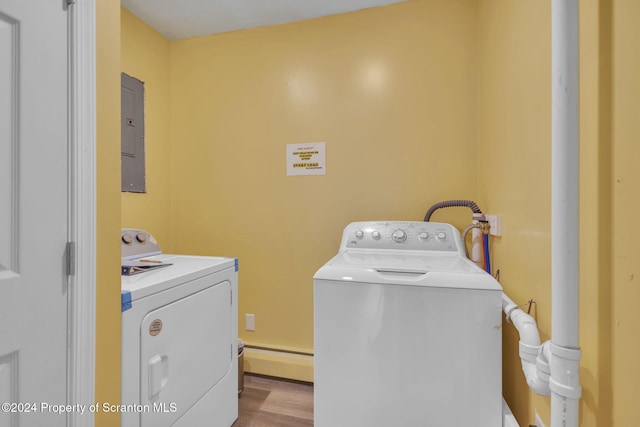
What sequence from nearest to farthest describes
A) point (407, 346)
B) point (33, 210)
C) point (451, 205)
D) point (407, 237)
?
point (33, 210), point (407, 346), point (407, 237), point (451, 205)

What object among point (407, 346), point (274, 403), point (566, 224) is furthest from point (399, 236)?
point (274, 403)

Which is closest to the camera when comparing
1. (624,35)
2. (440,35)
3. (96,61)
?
(624,35)

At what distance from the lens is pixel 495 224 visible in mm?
1434

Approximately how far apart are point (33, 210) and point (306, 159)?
4.84ft

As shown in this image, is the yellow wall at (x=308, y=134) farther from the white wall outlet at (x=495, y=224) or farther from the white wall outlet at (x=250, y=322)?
the white wall outlet at (x=495, y=224)

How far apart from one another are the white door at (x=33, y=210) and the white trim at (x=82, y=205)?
18mm

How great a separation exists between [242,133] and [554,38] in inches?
72.7

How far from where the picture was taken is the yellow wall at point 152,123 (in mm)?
1911

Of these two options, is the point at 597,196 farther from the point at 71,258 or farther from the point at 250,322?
the point at 250,322

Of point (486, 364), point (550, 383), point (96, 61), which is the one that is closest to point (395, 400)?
point (486, 364)

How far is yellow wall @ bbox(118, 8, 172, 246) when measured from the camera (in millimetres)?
1911

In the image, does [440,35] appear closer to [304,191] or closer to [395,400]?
[304,191]

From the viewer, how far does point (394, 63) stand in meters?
1.87

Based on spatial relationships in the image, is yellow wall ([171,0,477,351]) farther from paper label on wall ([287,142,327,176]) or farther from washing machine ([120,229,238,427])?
washing machine ([120,229,238,427])
